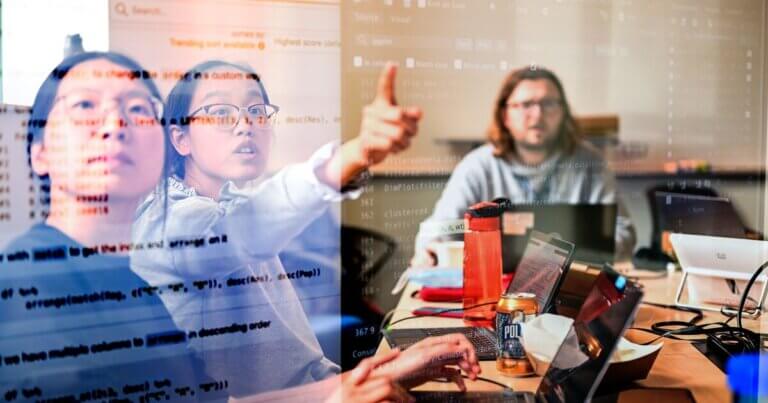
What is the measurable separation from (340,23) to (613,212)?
1.25 m

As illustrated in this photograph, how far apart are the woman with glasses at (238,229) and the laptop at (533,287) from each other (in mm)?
123

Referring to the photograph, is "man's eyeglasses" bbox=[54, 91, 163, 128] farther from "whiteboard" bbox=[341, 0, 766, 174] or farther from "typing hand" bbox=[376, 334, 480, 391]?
"typing hand" bbox=[376, 334, 480, 391]

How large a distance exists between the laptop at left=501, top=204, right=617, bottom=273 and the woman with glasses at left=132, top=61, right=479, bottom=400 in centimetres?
85

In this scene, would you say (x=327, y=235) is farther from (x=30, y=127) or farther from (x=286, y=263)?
(x=30, y=127)

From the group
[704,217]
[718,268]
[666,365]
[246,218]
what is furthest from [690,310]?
[246,218]

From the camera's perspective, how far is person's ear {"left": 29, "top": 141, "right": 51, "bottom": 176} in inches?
35.7

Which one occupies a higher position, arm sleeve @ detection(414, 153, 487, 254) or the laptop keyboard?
arm sleeve @ detection(414, 153, 487, 254)

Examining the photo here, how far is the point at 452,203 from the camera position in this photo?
5.02 feet

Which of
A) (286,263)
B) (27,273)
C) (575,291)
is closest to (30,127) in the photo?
(27,273)

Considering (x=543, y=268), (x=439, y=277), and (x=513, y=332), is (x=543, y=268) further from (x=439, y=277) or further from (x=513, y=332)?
(x=439, y=277)

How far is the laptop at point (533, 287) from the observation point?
1.31 m

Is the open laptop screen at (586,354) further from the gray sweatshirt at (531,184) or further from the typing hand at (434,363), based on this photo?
the gray sweatshirt at (531,184)

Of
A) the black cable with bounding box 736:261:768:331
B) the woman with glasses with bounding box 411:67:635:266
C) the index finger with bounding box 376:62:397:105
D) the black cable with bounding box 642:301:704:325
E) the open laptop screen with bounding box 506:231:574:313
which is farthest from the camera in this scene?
the woman with glasses with bounding box 411:67:635:266

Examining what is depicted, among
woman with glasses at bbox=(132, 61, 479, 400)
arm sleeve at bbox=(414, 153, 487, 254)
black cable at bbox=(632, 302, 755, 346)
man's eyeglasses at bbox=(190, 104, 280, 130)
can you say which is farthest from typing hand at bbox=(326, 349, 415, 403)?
black cable at bbox=(632, 302, 755, 346)
